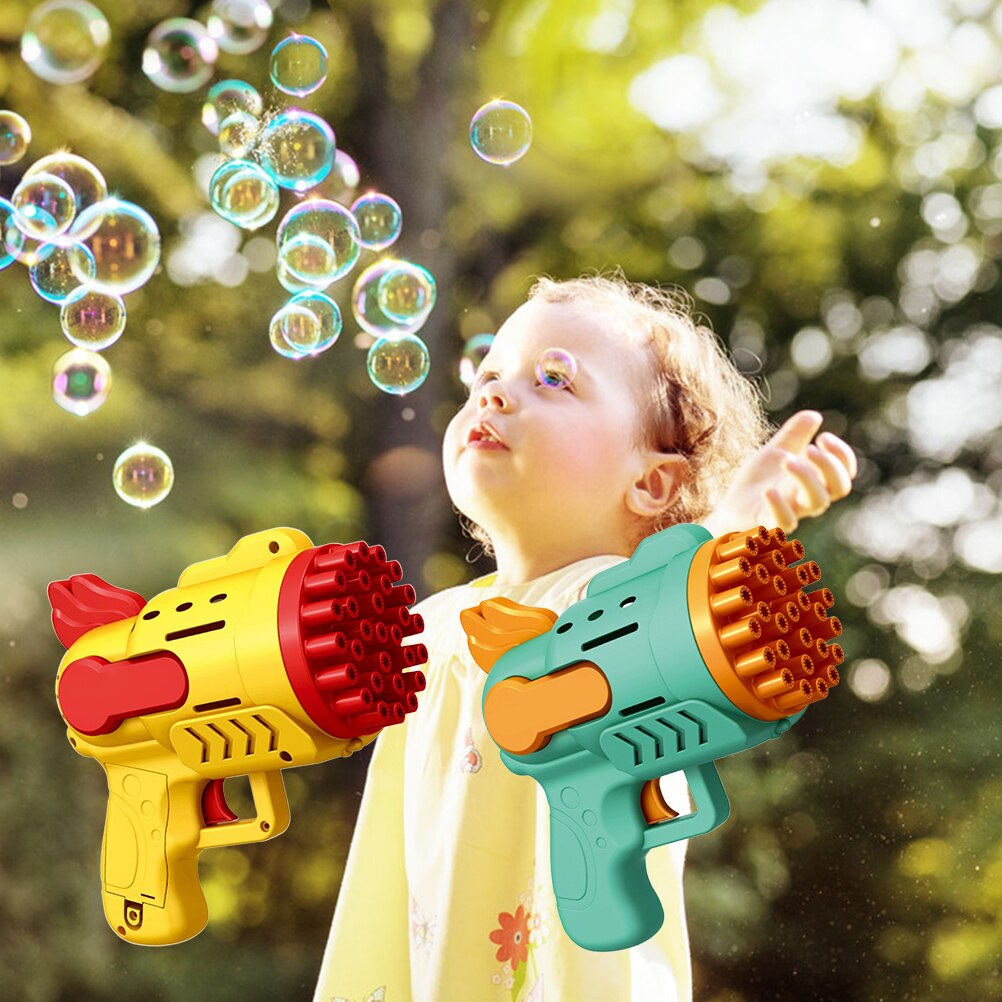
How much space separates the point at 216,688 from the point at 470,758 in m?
0.33

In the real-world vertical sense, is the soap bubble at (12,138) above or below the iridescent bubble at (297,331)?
above

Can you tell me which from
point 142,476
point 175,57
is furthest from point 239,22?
point 142,476

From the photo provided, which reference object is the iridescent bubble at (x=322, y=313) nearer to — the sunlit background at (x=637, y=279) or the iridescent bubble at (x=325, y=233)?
the iridescent bubble at (x=325, y=233)

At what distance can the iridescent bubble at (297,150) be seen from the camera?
1.48 meters

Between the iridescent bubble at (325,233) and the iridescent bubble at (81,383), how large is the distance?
26cm

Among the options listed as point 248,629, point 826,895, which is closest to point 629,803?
point 248,629

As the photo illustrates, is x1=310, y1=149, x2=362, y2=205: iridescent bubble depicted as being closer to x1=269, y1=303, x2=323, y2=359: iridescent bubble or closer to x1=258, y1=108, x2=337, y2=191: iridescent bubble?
x1=258, y1=108, x2=337, y2=191: iridescent bubble

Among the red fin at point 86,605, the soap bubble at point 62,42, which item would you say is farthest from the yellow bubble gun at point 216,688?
the soap bubble at point 62,42

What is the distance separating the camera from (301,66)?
157 cm

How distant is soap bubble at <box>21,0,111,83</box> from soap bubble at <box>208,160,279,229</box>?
31cm

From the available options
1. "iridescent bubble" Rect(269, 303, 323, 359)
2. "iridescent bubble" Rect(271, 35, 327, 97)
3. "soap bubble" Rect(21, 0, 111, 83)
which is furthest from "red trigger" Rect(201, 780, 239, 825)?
"soap bubble" Rect(21, 0, 111, 83)

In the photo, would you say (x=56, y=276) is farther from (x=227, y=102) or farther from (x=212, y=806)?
(x=212, y=806)

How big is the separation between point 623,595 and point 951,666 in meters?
1.23

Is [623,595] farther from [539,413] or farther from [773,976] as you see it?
[773,976]
